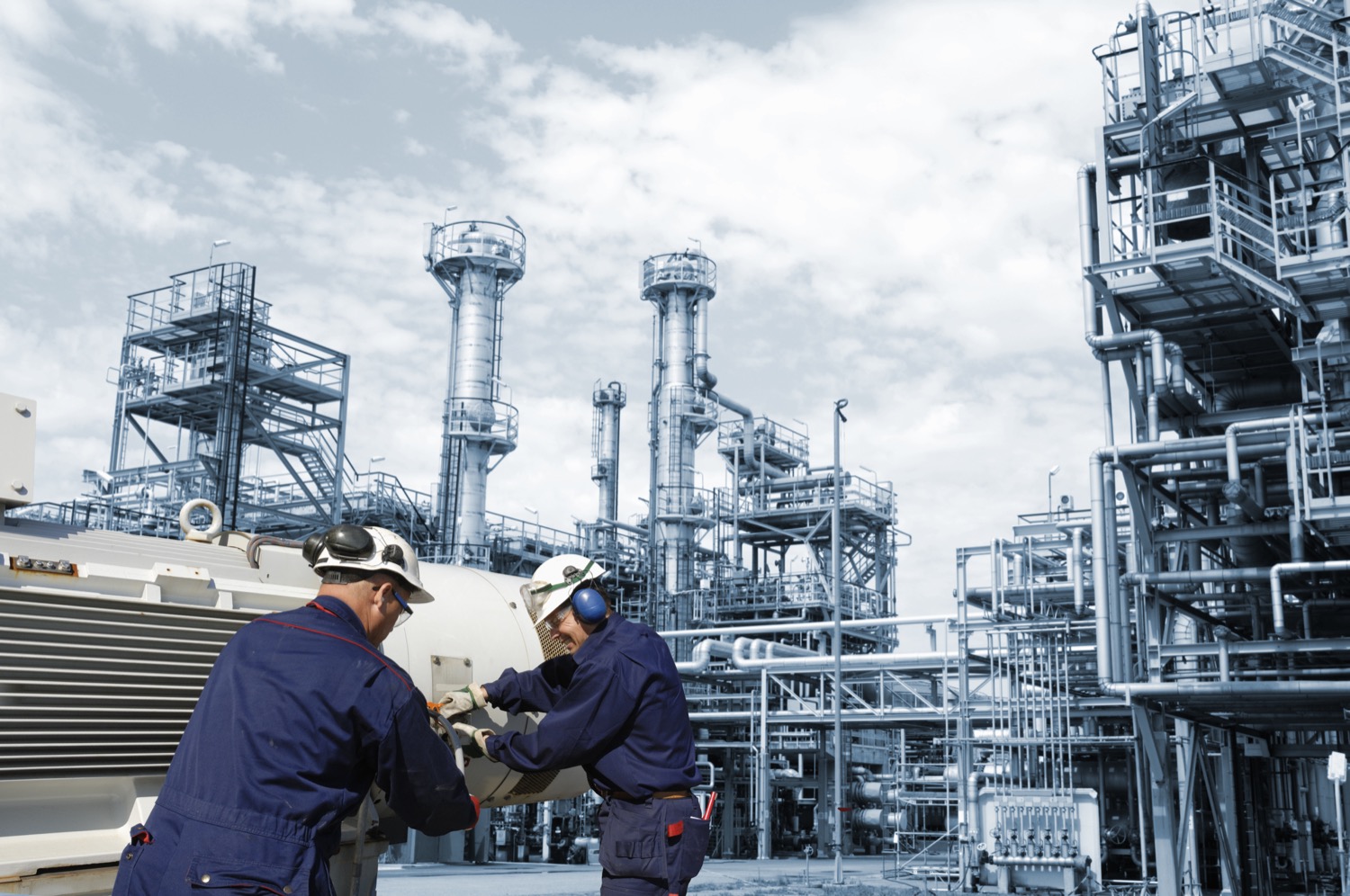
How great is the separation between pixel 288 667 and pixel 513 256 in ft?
108

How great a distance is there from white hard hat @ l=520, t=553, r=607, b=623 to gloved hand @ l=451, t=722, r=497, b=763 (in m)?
0.57

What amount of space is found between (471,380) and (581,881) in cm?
1769

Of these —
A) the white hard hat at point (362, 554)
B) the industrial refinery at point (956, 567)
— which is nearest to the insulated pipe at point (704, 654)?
the industrial refinery at point (956, 567)

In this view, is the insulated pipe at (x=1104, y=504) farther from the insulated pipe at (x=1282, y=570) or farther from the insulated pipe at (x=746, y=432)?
the insulated pipe at (x=746, y=432)

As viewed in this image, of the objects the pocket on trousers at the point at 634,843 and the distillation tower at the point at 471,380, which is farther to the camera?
the distillation tower at the point at 471,380

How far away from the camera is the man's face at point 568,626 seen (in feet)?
18.0

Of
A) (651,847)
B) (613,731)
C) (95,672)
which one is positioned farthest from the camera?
(651,847)

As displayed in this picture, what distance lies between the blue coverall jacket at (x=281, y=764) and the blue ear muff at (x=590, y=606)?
1.66 m

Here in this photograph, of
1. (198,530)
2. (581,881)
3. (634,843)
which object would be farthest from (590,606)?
(581,881)

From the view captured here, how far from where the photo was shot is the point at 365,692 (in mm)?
3551

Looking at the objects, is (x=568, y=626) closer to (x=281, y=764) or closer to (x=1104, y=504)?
(x=281, y=764)

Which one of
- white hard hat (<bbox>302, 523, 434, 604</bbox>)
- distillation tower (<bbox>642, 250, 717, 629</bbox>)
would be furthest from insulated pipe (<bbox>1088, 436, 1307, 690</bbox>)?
distillation tower (<bbox>642, 250, 717, 629</bbox>)

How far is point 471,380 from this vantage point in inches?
1344

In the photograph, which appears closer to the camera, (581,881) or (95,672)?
(95,672)
